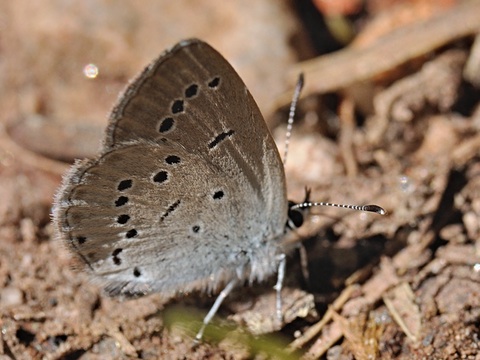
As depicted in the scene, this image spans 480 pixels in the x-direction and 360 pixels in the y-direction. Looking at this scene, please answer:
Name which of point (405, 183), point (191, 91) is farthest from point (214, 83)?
point (405, 183)

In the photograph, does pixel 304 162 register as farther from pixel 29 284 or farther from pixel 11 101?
pixel 11 101

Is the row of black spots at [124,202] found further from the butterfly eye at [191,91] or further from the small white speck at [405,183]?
the small white speck at [405,183]

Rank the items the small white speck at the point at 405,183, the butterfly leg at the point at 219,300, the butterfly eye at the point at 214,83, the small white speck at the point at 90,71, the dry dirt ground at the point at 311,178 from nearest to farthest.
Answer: the butterfly eye at the point at 214,83 → the dry dirt ground at the point at 311,178 → the butterfly leg at the point at 219,300 → the small white speck at the point at 405,183 → the small white speck at the point at 90,71

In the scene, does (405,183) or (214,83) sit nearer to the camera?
(214,83)

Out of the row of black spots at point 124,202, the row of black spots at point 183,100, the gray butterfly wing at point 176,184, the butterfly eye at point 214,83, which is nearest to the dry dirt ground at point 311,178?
the gray butterfly wing at point 176,184

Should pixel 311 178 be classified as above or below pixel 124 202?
below

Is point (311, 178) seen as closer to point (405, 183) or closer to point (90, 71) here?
point (405, 183)
